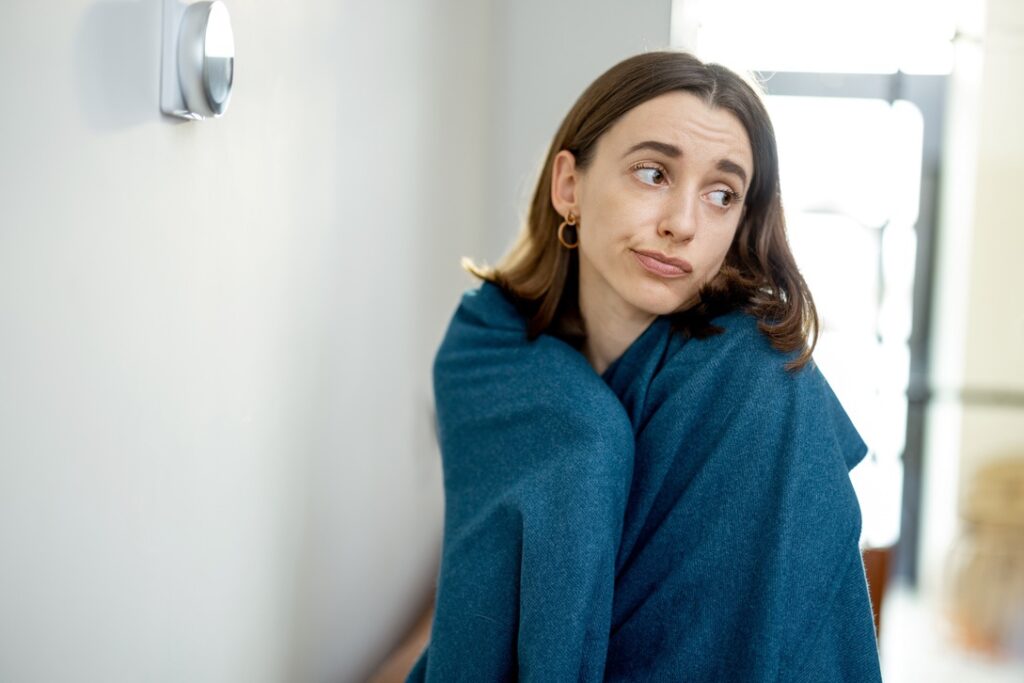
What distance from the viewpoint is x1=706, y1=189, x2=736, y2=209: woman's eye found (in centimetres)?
119

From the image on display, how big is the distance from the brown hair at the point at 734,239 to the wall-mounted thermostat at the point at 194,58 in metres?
0.47

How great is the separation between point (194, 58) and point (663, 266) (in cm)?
54

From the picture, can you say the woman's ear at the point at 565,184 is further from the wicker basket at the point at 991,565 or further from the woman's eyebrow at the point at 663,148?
the wicker basket at the point at 991,565

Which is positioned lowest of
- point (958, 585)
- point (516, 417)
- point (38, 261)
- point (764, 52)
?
point (958, 585)

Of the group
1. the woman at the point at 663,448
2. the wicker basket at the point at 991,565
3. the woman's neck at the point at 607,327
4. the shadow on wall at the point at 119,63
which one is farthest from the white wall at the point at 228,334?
the wicker basket at the point at 991,565

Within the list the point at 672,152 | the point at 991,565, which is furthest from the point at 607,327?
the point at 991,565

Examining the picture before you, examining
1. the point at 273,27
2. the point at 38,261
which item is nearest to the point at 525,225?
the point at 273,27

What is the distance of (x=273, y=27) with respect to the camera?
1.14m

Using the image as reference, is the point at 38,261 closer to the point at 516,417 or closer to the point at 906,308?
the point at 516,417

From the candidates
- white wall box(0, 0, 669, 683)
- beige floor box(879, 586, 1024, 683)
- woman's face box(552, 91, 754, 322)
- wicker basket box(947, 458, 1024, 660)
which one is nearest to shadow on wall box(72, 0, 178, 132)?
white wall box(0, 0, 669, 683)

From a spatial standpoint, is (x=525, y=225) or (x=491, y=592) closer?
(x=491, y=592)

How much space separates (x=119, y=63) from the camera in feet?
2.75

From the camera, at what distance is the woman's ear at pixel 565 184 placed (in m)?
1.29

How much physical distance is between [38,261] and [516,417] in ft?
1.99
